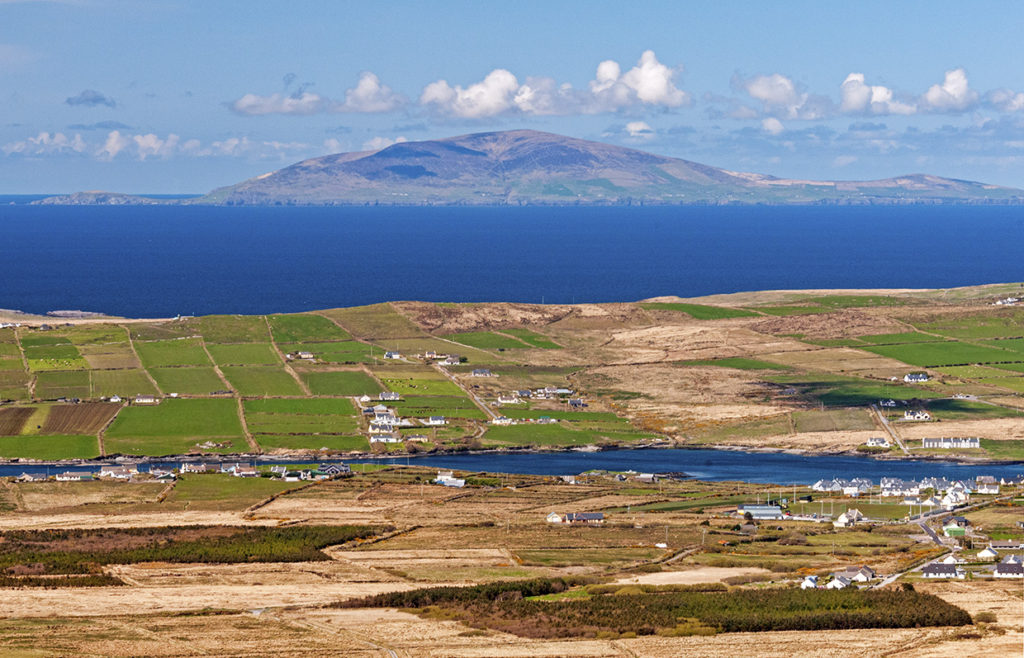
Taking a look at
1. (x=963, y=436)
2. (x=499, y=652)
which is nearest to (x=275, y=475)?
(x=499, y=652)

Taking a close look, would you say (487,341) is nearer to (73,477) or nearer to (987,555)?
(73,477)

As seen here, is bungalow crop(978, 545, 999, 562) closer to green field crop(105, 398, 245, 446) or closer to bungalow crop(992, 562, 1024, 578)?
bungalow crop(992, 562, 1024, 578)

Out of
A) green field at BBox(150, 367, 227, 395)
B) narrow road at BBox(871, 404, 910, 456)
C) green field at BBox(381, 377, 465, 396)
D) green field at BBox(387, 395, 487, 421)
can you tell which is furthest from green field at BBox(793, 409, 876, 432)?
green field at BBox(150, 367, 227, 395)

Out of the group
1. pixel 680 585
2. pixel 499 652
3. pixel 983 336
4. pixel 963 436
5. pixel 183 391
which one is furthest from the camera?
pixel 983 336

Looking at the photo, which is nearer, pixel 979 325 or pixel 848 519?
pixel 848 519

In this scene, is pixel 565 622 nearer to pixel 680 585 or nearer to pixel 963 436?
pixel 680 585

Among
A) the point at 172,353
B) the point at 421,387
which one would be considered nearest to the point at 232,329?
the point at 172,353
